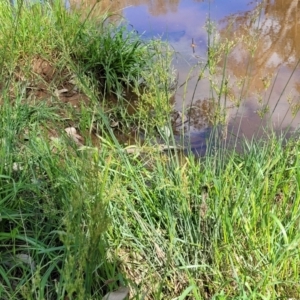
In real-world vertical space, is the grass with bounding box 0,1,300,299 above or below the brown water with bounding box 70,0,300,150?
below

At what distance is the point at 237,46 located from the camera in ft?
10.5

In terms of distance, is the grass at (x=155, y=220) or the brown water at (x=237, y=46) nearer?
the grass at (x=155, y=220)

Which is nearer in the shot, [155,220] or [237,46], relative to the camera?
[155,220]

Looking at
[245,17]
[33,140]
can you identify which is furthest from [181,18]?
[33,140]

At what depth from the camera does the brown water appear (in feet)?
8.24

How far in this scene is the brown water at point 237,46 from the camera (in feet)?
8.24

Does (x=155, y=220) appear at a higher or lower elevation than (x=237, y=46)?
lower

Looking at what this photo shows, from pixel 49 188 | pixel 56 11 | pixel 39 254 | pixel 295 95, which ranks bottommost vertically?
pixel 39 254

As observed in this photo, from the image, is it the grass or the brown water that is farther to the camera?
the brown water

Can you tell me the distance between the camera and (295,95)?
2695mm

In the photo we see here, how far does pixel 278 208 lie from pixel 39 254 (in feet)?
2.61

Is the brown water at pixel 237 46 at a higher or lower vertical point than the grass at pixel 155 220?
higher

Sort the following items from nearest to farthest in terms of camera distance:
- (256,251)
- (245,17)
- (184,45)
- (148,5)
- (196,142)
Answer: (256,251), (196,142), (184,45), (245,17), (148,5)

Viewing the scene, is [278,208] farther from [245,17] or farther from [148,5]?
[148,5]
